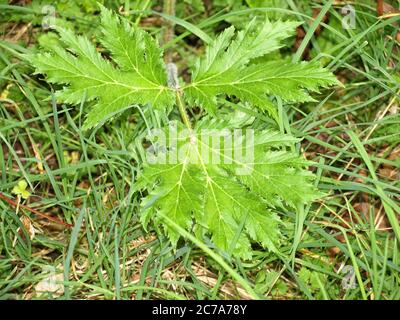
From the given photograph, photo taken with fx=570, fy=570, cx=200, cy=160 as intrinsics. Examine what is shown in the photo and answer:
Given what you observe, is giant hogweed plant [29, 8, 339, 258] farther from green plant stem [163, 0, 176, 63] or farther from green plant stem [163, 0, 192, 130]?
green plant stem [163, 0, 176, 63]

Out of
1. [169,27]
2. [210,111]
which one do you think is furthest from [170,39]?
[210,111]

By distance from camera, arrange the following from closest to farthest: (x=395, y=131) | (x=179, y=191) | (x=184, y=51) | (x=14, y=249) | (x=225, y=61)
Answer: (x=179, y=191) → (x=225, y=61) → (x=14, y=249) → (x=395, y=131) → (x=184, y=51)

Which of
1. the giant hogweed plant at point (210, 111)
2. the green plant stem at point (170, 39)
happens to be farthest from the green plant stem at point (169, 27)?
the giant hogweed plant at point (210, 111)

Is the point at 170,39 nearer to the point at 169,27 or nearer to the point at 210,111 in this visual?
the point at 169,27

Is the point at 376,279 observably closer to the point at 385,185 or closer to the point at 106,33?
the point at 385,185

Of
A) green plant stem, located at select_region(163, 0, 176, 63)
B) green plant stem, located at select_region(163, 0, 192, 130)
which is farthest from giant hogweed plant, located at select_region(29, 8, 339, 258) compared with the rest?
green plant stem, located at select_region(163, 0, 176, 63)

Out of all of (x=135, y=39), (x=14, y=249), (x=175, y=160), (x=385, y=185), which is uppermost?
(x=135, y=39)

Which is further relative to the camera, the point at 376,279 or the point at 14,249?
the point at 14,249

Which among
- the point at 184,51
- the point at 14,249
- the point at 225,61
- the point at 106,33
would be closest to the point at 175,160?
the point at 225,61
